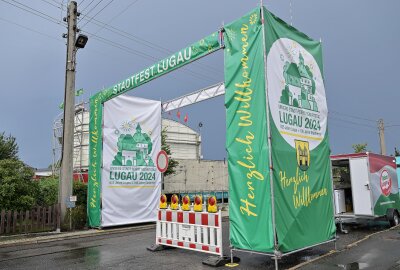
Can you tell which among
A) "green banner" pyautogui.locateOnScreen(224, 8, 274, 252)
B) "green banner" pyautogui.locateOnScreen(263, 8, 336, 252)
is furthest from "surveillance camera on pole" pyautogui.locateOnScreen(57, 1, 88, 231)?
"green banner" pyautogui.locateOnScreen(263, 8, 336, 252)

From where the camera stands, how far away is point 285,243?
6941 millimetres

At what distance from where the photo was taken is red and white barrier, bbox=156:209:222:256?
7.69 m

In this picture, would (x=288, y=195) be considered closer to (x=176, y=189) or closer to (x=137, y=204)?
(x=137, y=204)

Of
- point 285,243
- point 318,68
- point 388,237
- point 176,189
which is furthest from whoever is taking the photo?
point 176,189

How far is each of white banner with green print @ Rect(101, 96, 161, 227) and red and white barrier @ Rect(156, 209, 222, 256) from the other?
5.78 metres

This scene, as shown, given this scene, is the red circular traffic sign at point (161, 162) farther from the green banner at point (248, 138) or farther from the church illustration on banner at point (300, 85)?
the church illustration on banner at point (300, 85)

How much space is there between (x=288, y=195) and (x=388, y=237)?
5749 millimetres

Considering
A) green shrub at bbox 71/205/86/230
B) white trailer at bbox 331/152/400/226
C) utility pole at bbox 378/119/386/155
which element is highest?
utility pole at bbox 378/119/386/155

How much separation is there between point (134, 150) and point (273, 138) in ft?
31.5

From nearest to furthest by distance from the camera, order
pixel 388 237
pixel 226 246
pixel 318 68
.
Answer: pixel 318 68
pixel 226 246
pixel 388 237

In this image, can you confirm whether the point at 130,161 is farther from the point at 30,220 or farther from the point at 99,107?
the point at 30,220

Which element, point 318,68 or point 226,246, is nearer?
point 318,68

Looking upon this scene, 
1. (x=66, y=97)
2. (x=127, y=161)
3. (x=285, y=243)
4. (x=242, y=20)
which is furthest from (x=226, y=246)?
(x=66, y=97)

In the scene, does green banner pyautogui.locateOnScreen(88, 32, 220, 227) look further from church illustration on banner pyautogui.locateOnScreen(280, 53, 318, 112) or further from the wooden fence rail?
church illustration on banner pyautogui.locateOnScreen(280, 53, 318, 112)
